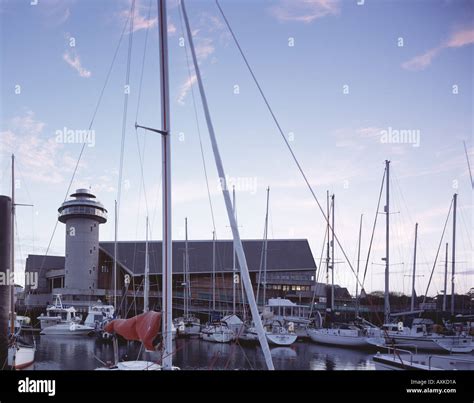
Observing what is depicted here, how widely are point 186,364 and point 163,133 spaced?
16.4 meters

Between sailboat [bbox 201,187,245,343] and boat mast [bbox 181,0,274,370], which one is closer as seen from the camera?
boat mast [bbox 181,0,274,370]

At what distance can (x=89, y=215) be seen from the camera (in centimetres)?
4628

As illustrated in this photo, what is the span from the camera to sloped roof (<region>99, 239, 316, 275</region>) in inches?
1782

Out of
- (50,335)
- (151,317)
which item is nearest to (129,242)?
(50,335)

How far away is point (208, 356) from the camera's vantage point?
2331 centimetres

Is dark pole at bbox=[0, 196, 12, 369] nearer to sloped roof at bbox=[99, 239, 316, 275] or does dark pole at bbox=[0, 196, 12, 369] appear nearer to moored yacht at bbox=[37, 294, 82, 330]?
moored yacht at bbox=[37, 294, 82, 330]

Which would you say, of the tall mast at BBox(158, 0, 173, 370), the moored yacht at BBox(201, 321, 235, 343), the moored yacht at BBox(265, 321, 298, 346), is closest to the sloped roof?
the moored yacht at BBox(201, 321, 235, 343)

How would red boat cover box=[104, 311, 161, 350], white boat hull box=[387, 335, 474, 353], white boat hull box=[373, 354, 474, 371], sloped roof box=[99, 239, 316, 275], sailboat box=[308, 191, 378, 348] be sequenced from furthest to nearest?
sloped roof box=[99, 239, 316, 275] → sailboat box=[308, 191, 378, 348] → white boat hull box=[387, 335, 474, 353] → white boat hull box=[373, 354, 474, 371] → red boat cover box=[104, 311, 161, 350]

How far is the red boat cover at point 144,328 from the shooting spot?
587 cm

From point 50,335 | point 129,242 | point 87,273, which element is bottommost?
point 50,335

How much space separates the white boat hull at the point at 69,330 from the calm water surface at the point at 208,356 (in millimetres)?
3140

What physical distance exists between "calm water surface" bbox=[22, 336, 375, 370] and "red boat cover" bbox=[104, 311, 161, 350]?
11808 mm

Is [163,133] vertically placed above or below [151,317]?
above
